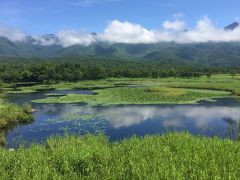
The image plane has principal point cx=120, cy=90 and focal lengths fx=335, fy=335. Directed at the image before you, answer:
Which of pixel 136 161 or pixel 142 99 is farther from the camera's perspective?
pixel 142 99

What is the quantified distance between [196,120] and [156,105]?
1624 cm

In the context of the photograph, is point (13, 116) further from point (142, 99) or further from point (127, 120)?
point (142, 99)

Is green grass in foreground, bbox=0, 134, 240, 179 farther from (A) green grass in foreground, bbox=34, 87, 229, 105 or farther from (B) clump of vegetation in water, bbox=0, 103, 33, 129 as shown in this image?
(A) green grass in foreground, bbox=34, 87, 229, 105

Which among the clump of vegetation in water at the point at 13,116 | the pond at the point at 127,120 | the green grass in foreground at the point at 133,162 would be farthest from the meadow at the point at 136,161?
the clump of vegetation in water at the point at 13,116

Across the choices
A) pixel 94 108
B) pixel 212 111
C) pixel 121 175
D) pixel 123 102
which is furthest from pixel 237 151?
pixel 123 102

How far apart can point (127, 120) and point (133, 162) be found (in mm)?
31651

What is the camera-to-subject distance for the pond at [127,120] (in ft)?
130

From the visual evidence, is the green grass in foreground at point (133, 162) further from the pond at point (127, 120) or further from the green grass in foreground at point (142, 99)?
the green grass in foreground at point (142, 99)

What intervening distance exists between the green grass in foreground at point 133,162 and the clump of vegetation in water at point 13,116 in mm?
25176

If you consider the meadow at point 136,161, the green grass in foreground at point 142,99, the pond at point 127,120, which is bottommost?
the pond at point 127,120

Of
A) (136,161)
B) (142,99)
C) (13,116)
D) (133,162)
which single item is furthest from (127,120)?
(133,162)

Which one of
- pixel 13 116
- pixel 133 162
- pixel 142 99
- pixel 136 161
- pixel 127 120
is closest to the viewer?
pixel 133 162

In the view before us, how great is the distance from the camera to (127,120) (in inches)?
1927

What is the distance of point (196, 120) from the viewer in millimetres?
48250
